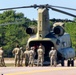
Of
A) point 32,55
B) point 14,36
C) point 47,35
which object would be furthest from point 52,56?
point 14,36

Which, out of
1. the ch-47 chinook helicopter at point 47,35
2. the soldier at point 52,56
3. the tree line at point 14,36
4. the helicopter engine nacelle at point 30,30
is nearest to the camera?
the soldier at point 52,56

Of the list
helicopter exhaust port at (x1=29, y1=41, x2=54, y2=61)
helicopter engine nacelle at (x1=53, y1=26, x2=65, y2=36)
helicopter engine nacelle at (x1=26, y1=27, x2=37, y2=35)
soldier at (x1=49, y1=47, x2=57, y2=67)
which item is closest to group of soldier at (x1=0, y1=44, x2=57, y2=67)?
Answer: soldier at (x1=49, y1=47, x2=57, y2=67)

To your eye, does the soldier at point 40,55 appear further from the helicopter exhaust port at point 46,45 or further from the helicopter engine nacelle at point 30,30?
the helicopter engine nacelle at point 30,30

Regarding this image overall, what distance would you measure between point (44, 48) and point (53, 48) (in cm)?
146

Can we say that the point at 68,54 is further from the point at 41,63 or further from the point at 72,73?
the point at 72,73

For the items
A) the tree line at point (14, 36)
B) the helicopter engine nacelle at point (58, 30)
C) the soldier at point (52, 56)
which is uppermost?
the tree line at point (14, 36)

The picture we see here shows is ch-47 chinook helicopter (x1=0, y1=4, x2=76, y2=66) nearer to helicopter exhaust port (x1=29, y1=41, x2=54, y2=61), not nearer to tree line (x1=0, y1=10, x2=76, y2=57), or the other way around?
helicopter exhaust port (x1=29, y1=41, x2=54, y2=61)

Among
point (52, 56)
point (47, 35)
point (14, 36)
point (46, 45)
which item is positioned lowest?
point (52, 56)

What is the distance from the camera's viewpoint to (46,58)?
3447 centimetres

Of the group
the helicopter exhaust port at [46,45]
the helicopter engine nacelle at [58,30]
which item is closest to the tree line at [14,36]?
the helicopter exhaust port at [46,45]

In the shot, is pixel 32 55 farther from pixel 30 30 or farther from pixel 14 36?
pixel 14 36

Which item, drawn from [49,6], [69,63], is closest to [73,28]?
[69,63]

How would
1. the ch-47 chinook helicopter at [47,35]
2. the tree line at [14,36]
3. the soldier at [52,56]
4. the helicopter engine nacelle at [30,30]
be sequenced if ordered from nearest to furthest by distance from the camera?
1. the soldier at [52,56]
2. the ch-47 chinook helicopter at [47,35]
3. the helicopter engine nacelle at [30,30]
4. the tree line at [14,36]

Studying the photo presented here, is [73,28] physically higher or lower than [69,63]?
higher
